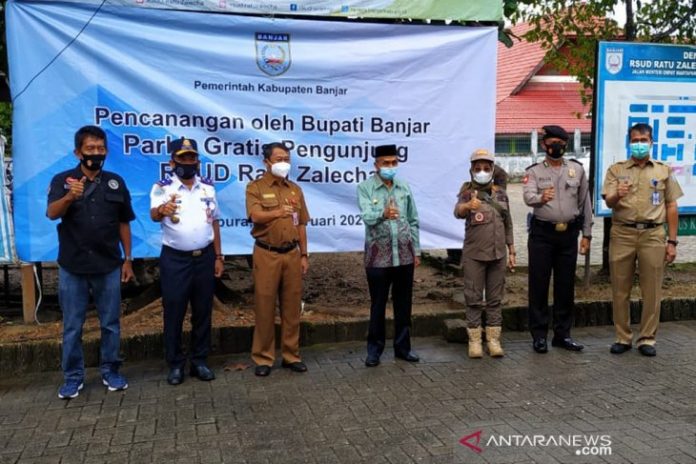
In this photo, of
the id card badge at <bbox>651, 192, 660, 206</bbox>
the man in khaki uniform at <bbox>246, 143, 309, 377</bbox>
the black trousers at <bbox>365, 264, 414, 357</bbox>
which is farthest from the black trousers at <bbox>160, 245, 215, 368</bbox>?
the id card badge at <bbox>651, 192, 660, 206</bbox>

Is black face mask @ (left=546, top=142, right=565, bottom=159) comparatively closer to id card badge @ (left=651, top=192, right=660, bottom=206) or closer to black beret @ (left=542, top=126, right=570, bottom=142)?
black beret @ (left=542, top=126, right=570, bottom=142)

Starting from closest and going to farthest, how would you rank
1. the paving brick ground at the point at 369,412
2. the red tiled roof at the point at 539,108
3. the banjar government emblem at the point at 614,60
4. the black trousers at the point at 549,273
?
the paving brick ground at the point at 369,412 < the black trousers at the point at 549,273 < the banjar government emblem at the point at 614,60 < the red tiled roof at the point at 539,108

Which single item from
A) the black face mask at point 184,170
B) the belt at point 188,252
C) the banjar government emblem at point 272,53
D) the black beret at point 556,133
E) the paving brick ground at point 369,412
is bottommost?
the paving brick ground at point 369,412

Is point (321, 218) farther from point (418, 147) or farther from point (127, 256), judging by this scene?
point (127, 256)

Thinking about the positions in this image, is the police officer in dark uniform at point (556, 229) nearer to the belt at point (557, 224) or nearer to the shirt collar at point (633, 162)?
the belt at point (557, 224)

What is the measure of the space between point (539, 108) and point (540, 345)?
23.9 metres

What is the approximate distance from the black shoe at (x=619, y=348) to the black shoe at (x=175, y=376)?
3.43m

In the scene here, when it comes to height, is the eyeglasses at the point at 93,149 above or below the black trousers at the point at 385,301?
above

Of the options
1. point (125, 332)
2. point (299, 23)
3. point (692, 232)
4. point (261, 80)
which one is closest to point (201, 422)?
point (125, 332)

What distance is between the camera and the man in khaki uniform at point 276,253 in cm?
478

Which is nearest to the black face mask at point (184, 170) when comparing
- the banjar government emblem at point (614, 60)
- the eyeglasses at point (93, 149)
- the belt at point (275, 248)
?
the eyeglasses at point (93, 149)

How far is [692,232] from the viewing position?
271 inches

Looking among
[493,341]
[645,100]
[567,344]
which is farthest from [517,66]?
[493,341]

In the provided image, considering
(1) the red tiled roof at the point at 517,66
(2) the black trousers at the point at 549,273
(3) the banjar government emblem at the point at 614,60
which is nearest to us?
(2) the black trousers at the point at 549,273
